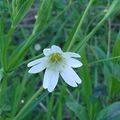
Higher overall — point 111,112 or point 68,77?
point 68,77

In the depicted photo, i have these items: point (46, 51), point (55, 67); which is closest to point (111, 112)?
point (55, 67)

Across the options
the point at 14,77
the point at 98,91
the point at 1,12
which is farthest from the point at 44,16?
the point at 14,77

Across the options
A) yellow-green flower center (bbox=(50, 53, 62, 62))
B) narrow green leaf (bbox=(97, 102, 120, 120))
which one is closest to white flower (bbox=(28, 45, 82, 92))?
yellow-green flower center (bbox=(50, 53, 62, 62))

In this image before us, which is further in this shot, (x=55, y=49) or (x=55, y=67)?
(x=55, y=67)

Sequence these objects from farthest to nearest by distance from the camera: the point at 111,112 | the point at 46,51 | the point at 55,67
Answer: the point at 111,112, the point at 55,67, the point at 46,51

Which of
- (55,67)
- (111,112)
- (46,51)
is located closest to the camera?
(46,51)

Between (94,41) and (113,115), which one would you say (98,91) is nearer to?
(113,115)

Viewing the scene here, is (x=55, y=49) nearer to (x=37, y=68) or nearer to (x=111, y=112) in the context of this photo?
(x=37, y=68)

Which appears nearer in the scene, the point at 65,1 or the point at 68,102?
the point at 68,102
